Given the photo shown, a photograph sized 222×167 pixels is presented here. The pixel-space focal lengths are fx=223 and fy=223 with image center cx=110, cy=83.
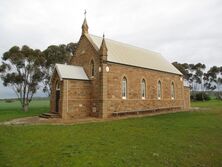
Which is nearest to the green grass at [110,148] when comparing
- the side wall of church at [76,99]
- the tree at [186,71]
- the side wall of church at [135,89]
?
the side wall of church at [76,99]

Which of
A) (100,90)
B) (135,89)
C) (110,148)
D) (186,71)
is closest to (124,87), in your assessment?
(135,89)

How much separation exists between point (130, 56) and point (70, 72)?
10.4 meters

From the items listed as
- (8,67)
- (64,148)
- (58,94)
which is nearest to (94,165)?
(64,148)

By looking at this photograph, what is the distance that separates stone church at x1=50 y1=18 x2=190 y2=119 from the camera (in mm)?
26578

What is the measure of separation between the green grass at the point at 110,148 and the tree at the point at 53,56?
102 feet

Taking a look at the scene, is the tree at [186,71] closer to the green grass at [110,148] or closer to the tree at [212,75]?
the tree at [212,75]

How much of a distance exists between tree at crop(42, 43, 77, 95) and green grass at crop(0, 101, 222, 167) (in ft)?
102

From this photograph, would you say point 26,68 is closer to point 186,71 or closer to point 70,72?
point 70,72

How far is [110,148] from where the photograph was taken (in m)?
12.3

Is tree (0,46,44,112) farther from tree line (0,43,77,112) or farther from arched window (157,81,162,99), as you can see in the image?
arched window (157,81,162,99)

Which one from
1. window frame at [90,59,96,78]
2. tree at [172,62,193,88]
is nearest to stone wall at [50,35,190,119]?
window frame at [90,59,96,78]

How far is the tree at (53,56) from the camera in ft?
153

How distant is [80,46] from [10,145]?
21233mm

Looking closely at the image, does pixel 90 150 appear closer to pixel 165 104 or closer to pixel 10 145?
pixel 10 145
